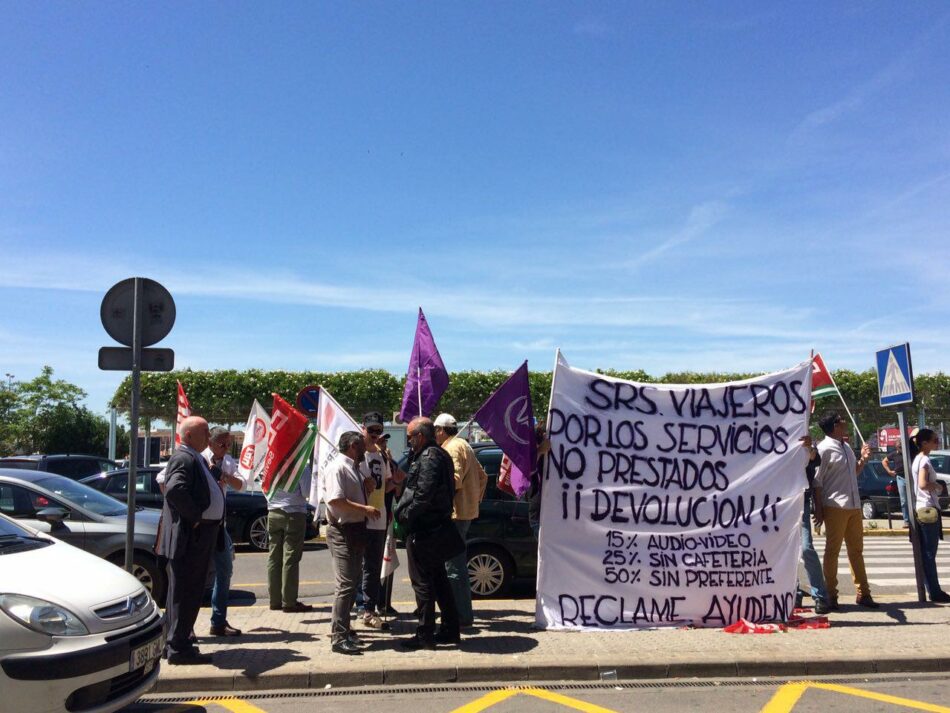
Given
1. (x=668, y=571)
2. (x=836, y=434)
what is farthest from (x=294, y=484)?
(x=836, y=434)

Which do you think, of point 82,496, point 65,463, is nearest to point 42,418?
point 65,463

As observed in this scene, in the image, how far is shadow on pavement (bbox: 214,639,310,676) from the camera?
6.01m

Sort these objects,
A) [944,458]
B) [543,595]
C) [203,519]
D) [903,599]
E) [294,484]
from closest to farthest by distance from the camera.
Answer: [203,519] < [543,595] < [294,484] < [903,599] < [944,458]

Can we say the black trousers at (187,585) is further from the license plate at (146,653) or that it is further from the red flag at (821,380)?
the red flag at (821,380)

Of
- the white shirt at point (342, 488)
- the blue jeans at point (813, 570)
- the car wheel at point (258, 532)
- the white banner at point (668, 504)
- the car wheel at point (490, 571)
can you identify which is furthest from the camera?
the car wheel at point (258, 532)

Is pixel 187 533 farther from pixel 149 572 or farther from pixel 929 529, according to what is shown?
pixel 929 529

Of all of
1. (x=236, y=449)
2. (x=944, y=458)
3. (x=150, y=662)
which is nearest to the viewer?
(x=150, y=662)

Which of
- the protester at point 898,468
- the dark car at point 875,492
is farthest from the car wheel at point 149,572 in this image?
the dark car at point 875,492

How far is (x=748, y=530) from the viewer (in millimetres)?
7562

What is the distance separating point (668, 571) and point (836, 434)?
7.78 feet

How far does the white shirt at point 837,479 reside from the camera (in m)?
8.16

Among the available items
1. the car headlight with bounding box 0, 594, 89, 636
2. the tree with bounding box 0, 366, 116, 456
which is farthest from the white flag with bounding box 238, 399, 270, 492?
the tree with bounding box 0, 366, 116, 456

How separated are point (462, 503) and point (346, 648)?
165cm

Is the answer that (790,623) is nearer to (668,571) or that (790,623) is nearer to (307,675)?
(668,571)
